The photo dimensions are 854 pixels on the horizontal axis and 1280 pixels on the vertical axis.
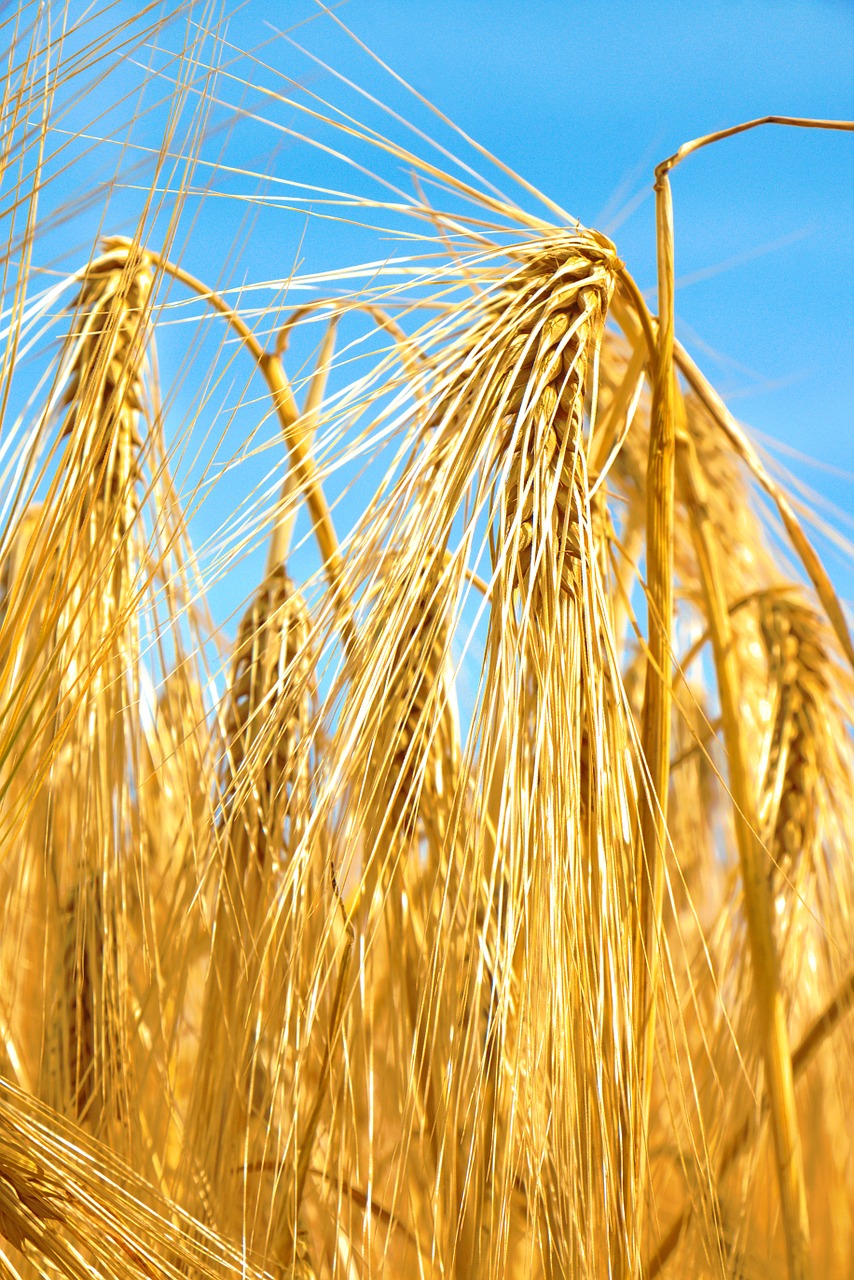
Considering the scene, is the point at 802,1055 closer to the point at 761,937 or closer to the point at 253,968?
the point at 761,937

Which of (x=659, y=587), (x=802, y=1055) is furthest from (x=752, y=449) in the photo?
(x=802, y=1055)

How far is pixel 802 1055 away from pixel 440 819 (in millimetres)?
309

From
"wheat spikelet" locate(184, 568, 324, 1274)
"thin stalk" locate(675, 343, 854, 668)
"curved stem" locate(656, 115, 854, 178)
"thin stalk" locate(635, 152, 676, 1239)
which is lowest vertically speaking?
"wheat spikelet" locate(184, 568, 324, 1274)

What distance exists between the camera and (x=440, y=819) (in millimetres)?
602

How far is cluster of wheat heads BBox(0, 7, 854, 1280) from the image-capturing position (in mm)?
369

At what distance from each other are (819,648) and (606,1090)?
480mm

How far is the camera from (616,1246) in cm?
38

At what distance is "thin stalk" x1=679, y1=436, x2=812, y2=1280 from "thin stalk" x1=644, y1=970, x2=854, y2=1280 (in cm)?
6

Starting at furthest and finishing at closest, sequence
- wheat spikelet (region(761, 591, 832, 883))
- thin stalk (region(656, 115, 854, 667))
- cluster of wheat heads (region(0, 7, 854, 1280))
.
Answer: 1. wheat spikelet (region(761, 591, 832, 883))
2. thin stalk (region(656, 115, 854, 667))
3. cluster of wheat heads (region(0, 7, 854, 1280))

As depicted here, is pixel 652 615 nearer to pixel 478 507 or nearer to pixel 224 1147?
pixel 478 507

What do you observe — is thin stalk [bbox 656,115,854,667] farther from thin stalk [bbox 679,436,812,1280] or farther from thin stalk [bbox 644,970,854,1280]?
thin stalk [bbox 644,970,854,1280]

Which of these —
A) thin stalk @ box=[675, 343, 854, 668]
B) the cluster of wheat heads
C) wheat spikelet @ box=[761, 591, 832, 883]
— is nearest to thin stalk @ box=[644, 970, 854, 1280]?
the cluster of wheat heads

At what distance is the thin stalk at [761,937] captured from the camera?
0.58m

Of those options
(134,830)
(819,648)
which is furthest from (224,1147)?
(819,648)
